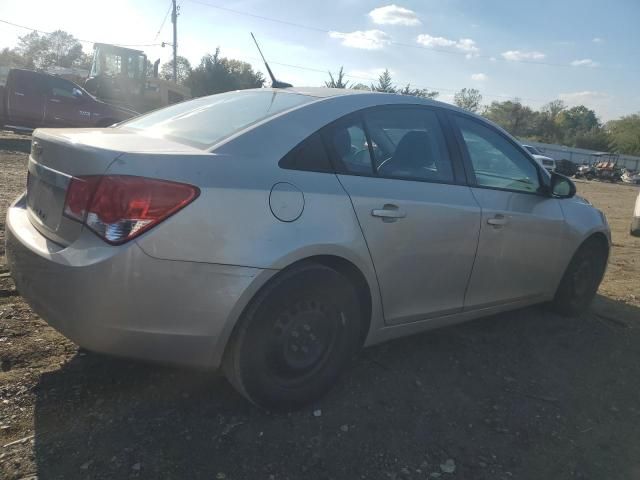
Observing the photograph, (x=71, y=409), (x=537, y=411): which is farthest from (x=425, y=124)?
(x=71, y=409)

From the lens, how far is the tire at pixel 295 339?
236 cm

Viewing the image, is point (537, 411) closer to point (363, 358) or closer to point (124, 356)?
point (363, 358)

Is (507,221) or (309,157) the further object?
(507,221)

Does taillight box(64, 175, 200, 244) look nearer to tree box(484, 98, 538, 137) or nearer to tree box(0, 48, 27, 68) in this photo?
tree box(0, 48, 27, 68)

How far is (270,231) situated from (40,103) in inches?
561

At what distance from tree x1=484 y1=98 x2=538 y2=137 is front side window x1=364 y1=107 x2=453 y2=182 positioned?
93314 mm

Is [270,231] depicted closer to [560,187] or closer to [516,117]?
[560,187]

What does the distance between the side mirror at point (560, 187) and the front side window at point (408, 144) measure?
1139 millimetres

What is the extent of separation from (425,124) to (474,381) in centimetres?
160

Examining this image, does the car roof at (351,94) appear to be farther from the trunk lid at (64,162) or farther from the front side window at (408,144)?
the trunk lid at (64,162)

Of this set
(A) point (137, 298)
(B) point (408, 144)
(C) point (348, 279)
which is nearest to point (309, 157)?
(C) point (348, 279)

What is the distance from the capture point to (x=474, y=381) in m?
3.17

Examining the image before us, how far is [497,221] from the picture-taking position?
334 centimetres

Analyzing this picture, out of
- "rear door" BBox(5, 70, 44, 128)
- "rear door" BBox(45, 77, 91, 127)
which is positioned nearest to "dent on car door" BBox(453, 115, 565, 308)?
"rear door" BBox(45, 77, 91, 127)
